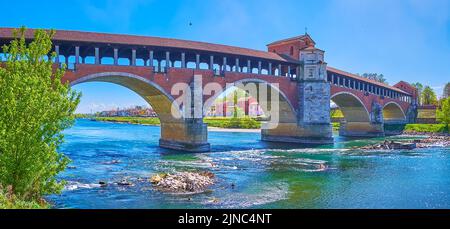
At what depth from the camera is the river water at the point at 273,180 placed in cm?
1625

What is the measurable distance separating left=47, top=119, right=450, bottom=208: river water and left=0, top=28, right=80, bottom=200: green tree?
3281mm

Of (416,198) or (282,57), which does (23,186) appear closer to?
(416,198)

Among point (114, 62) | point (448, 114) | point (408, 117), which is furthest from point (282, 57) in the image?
point (408, 117)

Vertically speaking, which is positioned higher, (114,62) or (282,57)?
(282,57)

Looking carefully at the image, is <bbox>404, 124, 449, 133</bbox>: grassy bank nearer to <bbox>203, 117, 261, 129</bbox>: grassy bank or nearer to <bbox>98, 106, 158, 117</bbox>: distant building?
<bbox>203, 117, 261, 129</bbox>: grassy bank

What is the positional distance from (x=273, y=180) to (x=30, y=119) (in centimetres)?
1363

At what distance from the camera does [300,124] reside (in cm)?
4666

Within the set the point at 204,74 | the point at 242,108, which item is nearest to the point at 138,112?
the point at 242,108

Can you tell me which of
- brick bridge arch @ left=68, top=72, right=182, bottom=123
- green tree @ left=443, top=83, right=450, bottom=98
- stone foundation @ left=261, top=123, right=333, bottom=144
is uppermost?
green tree @ left=443, top=83, right=450, bottom=98

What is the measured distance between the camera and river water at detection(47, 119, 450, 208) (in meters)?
16.2

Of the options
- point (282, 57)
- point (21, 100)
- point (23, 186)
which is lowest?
point (23, 186)

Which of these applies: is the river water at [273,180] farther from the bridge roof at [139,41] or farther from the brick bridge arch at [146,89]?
the bridge roof at [139,41]

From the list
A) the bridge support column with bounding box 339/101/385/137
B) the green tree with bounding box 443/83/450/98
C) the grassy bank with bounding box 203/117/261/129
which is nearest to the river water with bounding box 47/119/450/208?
the bridge support column with bounding box 339/101/385/137
